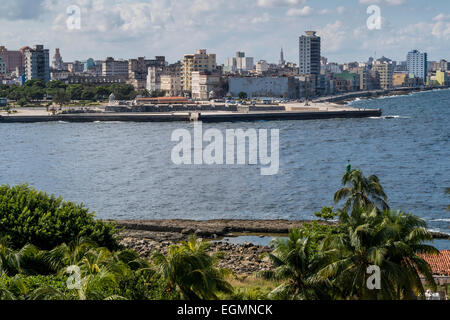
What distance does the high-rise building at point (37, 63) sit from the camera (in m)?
→ 146

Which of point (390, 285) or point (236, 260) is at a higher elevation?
point (390, 285)

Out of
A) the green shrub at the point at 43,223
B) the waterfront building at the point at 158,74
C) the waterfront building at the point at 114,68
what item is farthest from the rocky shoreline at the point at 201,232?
the waterfront building at the point at 114,68

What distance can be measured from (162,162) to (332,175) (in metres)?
13.6

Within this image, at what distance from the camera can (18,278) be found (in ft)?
35.8

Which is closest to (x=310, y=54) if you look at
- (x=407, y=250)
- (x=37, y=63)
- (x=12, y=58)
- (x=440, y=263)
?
(x=37, y=63)

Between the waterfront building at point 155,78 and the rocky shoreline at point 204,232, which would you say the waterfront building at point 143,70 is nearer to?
the waterfront building at point 155,78

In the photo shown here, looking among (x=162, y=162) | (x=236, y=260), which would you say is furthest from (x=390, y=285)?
(x=162, y=162)

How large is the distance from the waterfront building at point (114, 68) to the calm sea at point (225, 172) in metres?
101

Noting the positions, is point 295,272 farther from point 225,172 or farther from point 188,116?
point 188,116

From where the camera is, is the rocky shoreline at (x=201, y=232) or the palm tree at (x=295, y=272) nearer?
the palm tree at (x=295, y=272)

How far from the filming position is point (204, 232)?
1075 inches

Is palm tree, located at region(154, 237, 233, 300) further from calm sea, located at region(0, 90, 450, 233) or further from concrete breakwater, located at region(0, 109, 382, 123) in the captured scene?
concrete breakwater, located at region(0, 109, 382, 123)

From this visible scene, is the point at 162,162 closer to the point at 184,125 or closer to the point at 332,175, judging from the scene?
the point at 332,175
